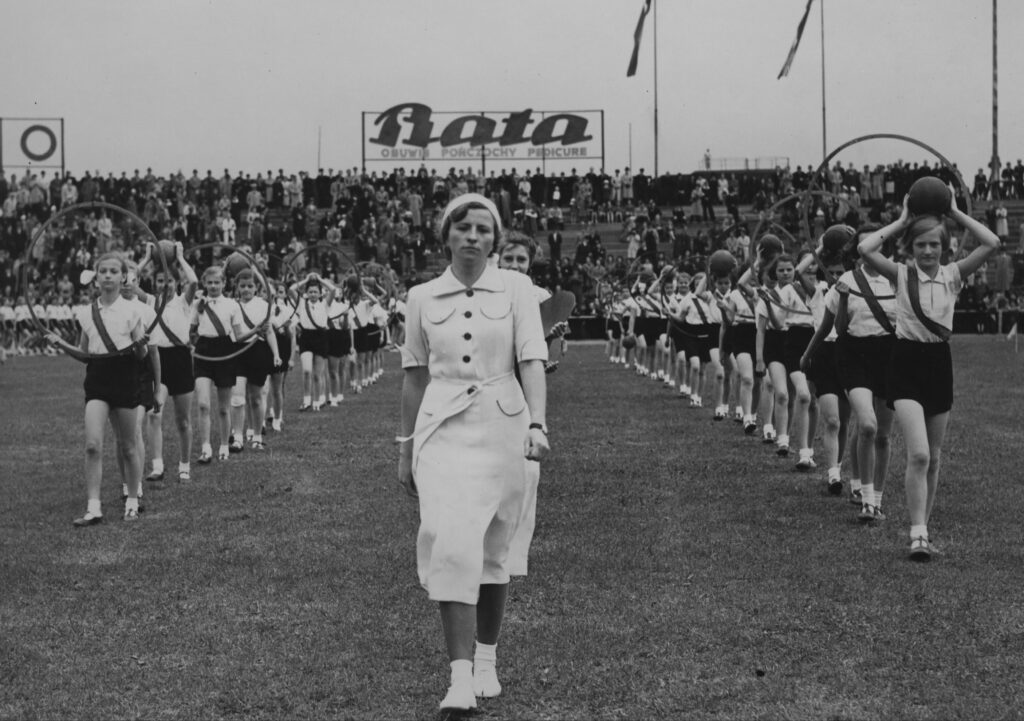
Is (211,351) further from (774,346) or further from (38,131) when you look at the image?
(38,131)

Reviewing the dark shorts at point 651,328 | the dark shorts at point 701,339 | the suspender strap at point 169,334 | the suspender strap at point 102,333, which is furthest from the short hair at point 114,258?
the dark shorts at point 651,328

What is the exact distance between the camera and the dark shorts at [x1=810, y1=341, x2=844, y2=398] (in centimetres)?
1288

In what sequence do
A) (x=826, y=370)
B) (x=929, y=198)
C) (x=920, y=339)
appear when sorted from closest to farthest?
(x=929, y=198) < (x=920, y=339) < (x=826, y=370)

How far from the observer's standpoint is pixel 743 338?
1850cm

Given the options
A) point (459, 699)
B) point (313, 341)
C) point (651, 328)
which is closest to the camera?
point (459, 699)

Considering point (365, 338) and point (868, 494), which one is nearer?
point (868, 494)

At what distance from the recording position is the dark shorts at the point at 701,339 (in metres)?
23.0

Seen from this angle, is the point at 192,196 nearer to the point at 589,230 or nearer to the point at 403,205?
the point at 403,205

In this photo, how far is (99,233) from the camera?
47688 mm

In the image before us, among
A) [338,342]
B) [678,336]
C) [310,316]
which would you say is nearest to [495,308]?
[310,316]

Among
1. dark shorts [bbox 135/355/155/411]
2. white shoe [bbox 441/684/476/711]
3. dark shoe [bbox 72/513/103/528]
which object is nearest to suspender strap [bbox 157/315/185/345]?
dark shorts [bbox 135/355/155/411]

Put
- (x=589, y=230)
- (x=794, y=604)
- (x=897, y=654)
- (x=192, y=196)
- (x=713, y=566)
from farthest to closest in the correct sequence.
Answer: (x=589, y=230) → (x=192, y=196) → (x=713, y=566) → (x=794, y=604) → (x=897, y=654)

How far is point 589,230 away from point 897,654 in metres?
49.2

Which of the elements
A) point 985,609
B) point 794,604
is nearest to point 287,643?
point 794,604
